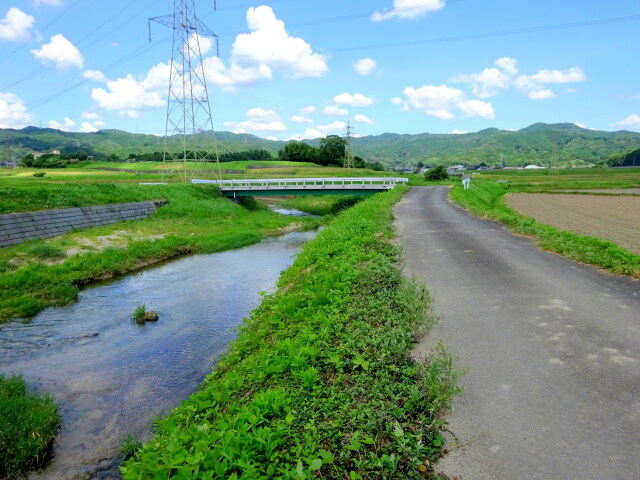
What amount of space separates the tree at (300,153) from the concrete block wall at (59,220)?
8242cm

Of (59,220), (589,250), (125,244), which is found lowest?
(125,244)

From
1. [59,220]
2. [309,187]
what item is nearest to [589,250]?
[59,220]

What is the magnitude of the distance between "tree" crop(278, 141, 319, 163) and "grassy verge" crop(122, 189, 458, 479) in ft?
355

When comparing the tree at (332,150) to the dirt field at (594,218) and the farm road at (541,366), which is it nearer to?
the dirt field at (594,218)

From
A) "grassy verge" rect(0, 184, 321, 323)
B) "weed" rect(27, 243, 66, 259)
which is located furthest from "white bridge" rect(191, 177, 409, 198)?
"weed" rect(27, 243, 66, 259)

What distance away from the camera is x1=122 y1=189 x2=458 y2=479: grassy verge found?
4.39m

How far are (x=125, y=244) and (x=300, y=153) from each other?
94532 mm

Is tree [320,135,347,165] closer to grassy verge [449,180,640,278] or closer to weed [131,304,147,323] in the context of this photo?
grassy verge [449,180,640,278]

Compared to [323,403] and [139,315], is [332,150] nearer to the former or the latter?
[139,315]

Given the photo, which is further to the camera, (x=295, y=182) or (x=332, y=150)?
(x=332, y=150)

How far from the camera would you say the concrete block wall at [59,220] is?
2297 centimetres

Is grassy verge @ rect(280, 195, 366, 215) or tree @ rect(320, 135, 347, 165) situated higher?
tree @ rect(320, 135, 347, 165)

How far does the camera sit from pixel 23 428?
7797 millimetres

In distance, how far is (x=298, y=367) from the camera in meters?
6.57
